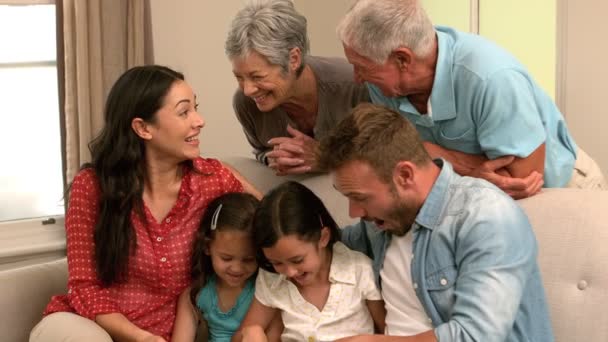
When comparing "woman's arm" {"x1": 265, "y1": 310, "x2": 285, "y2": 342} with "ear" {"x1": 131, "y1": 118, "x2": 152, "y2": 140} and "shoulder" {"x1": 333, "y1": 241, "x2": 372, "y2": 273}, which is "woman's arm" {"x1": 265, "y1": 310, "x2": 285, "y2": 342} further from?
"ear" {"x1": 131, "y1": 118, "x2": 152, "y2": 140}

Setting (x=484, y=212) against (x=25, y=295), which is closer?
(x=484, y=212)

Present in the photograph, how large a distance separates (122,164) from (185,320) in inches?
20.2

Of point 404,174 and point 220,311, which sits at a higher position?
point 404,174

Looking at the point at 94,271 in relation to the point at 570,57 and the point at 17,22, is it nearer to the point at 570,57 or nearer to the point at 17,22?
the point at 17,22

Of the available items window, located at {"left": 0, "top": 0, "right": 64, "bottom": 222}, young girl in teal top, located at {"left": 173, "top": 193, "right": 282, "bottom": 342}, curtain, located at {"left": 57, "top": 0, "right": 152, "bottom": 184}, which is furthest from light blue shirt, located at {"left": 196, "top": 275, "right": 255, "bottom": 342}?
window, located at {"left": 0, "top": 0, "right": 64, "bottom": 222}

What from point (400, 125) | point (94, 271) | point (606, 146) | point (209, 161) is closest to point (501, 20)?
point (606, 146)

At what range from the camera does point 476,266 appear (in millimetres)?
1646

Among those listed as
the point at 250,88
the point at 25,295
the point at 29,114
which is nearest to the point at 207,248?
the point at 250,88

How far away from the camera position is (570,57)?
3.01 meters

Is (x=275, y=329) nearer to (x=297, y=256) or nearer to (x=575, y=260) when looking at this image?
(x=297, y=256)

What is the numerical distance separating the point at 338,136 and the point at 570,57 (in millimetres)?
1648

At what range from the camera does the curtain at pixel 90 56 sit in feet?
10.5

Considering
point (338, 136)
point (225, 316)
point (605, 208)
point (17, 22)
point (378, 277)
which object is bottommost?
point (225, 316)

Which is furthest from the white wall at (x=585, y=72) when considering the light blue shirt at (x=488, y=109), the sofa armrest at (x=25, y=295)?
the sofa armrest at (x=25, y=295)
